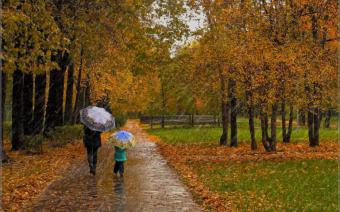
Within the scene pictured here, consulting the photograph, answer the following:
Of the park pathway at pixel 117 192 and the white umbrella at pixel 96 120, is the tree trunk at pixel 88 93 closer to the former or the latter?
the park pathway at pixel 117 192

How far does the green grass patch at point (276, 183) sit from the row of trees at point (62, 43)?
523cm

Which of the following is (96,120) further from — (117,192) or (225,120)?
(225,120)

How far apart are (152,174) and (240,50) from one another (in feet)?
21.4

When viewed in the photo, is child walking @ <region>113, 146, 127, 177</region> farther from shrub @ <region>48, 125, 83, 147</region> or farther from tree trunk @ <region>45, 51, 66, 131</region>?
tree trunk @ <region>45, 51, 66, 131</region>

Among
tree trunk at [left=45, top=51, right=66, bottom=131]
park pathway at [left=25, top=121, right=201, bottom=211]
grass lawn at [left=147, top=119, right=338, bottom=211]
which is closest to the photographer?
park pathway at [left=25, top=121, right=201, bottom=211]

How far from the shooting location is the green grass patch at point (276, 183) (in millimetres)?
10547

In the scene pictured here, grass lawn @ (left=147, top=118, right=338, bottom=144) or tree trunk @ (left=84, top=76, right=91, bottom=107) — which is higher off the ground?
tree trunk @ (left=84, top=76, right=91, bottom=107)

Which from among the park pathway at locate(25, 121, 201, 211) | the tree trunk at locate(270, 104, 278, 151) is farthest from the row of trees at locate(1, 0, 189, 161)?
the tree trunk at locate(270, 104, 278, 151)

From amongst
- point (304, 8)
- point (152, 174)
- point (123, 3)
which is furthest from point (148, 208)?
point (304, 8)

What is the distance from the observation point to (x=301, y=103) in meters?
20.5

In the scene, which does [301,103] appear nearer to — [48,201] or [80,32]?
[80,32]

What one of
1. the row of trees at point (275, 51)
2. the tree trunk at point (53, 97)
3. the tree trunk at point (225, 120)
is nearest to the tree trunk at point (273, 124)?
the row of trees at point (275, 51)

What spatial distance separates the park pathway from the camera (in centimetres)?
1017

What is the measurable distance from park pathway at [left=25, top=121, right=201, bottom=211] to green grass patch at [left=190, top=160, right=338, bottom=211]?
1.08 metres
